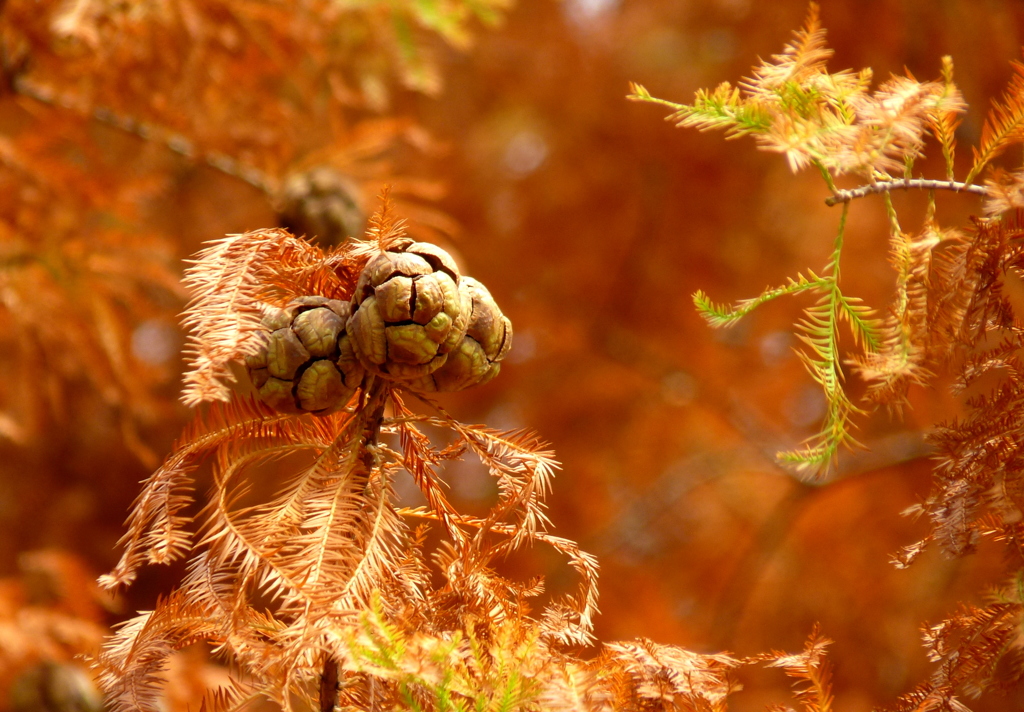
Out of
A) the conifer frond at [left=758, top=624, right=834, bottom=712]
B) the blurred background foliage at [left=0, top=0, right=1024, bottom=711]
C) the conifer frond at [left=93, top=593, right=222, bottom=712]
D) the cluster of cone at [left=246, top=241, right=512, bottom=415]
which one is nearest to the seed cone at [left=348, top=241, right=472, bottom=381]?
the cluster of cone at [left=246, top=241, right=512, bottom=415]

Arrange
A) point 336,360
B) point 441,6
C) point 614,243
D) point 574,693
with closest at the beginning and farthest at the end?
point 574,693 → point 336,360 → point 441,6 → point 614,243

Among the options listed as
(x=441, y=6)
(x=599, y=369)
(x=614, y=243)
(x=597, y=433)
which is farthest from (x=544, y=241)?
(x=441, y=6)

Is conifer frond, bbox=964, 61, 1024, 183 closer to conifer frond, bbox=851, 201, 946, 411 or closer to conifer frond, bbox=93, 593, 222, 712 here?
conifer frond, bbox=851, 201, 946, 411

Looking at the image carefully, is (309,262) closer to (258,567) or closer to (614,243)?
(258,567)

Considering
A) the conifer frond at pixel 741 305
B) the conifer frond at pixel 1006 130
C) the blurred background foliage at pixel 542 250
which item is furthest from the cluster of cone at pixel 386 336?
the blurred background foliage at pixel 542 250

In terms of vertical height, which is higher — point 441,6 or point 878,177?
point 441,6

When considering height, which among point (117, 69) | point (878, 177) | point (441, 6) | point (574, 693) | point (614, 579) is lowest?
point (614, 579)

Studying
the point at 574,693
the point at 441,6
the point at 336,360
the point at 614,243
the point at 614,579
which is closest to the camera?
the point at 574,693
